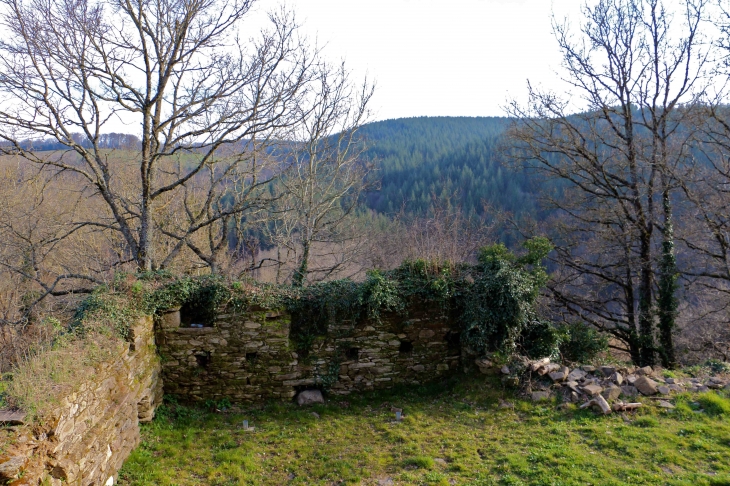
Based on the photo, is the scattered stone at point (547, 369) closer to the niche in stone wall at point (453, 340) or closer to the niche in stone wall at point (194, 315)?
the niche in stone wall at point (453, 340)

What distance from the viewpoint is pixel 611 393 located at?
7.00 m

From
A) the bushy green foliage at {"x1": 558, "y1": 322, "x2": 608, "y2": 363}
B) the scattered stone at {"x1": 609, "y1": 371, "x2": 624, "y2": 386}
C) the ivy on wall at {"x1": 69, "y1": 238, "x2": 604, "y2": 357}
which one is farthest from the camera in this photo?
the bushy green foliage at {"x1": 558, "y1": 322, "x2": 608, "y2": 363}

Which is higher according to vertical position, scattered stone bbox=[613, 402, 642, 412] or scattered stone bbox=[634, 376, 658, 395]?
scattered stone bbox=[634, 376, 658, 395]

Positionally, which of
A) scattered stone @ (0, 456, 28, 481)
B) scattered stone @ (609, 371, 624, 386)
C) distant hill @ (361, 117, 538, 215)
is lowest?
scattered stone @ (609, 371, 624, 386)

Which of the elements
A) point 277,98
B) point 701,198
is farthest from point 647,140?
point 277,98

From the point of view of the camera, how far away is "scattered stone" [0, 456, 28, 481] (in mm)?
3522

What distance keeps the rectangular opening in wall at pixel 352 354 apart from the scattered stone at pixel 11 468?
17.6 ft

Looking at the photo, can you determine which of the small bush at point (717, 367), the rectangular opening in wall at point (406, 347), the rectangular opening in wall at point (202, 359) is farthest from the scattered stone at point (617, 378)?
the rectangular opening in wall at point (202, 359)

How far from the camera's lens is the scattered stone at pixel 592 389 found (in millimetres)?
7008

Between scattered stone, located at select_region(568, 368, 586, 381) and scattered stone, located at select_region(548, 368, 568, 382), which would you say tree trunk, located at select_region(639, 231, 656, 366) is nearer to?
scattered stone, located at select_region(568, 368, 586, 381)

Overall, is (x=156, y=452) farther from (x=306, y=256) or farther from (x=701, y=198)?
(x=701, y=198)

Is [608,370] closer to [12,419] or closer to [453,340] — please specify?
[453,340]

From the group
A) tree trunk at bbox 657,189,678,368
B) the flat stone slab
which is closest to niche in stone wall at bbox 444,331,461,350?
tree trunk at bbox 657,189,678,368

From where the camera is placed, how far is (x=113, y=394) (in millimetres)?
5852
